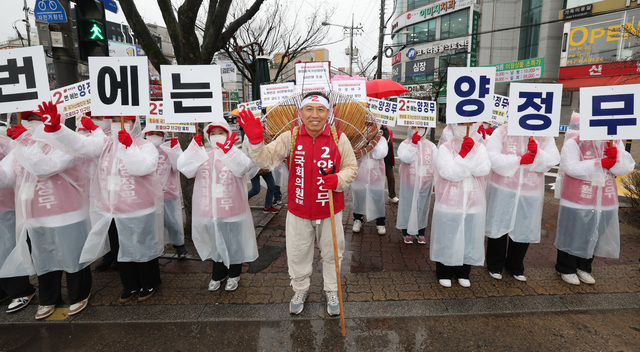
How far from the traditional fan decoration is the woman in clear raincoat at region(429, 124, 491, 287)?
97cm

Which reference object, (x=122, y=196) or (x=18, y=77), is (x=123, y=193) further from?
(x=18, y=77)

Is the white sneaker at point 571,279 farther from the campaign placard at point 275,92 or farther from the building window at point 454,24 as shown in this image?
the building window at point 454,24

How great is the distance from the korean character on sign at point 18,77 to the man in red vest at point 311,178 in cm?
208

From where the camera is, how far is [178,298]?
360 cm

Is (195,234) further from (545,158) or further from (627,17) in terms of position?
(627,17)

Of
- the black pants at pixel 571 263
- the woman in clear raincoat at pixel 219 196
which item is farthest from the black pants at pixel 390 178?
the woman in clear raincoat at pixel 219 196

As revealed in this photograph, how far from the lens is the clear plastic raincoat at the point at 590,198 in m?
3.51

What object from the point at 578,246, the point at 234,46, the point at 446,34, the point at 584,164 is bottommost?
the point at 578,246

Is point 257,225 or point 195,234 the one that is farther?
point 257,225

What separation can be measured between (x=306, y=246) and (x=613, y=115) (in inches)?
134

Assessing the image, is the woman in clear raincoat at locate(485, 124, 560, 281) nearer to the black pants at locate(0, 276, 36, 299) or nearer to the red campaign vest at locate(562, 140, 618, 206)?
the red campaign vest at locate(562, 140, 618, 206)

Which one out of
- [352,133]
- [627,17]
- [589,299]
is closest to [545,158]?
[589,299]

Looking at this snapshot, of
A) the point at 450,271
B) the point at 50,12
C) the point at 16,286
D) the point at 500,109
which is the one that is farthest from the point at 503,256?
the point at 50,12

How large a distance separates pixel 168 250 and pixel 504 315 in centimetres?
427
